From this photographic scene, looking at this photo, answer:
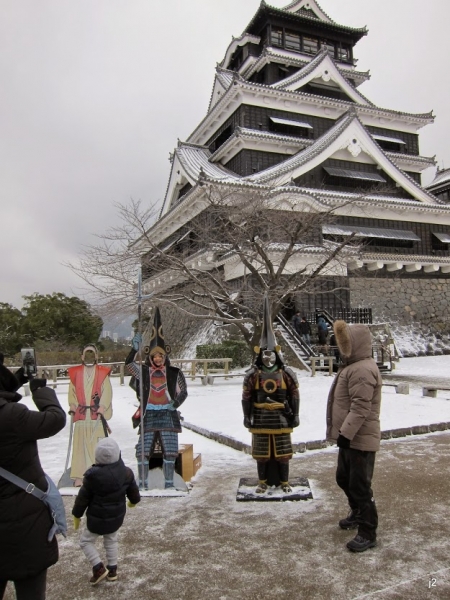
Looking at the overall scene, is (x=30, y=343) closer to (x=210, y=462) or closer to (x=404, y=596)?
(x=210, y=462)

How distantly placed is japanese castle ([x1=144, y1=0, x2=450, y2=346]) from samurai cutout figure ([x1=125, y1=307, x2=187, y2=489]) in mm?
11625

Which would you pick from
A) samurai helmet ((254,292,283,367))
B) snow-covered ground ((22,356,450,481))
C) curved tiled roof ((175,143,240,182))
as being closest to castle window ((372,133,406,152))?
curved tiled roof ((175,143,240,182))

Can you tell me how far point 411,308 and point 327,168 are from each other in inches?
290

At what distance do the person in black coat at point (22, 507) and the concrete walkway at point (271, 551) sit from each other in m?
0.91

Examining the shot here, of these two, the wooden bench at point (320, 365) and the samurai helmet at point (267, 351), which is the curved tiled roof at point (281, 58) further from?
the samurai helmet at point (267, 351)

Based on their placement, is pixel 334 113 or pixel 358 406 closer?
pixel 358 406

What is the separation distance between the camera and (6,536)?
2.21 meters

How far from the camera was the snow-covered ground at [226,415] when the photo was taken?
268 inches

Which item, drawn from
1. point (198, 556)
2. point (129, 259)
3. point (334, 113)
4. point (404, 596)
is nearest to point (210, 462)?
point (198, 556)

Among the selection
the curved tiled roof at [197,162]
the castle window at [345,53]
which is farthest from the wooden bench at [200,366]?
the castle window at [345,53]

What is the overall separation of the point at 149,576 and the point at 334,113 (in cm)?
2440

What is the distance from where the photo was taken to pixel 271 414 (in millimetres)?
4754

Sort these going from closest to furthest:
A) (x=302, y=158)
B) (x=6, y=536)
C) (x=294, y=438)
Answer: (x=6, y=536)
(x=294, y=438)
(x=302, y=158)

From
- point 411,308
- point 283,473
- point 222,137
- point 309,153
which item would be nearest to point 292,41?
point 222,137
